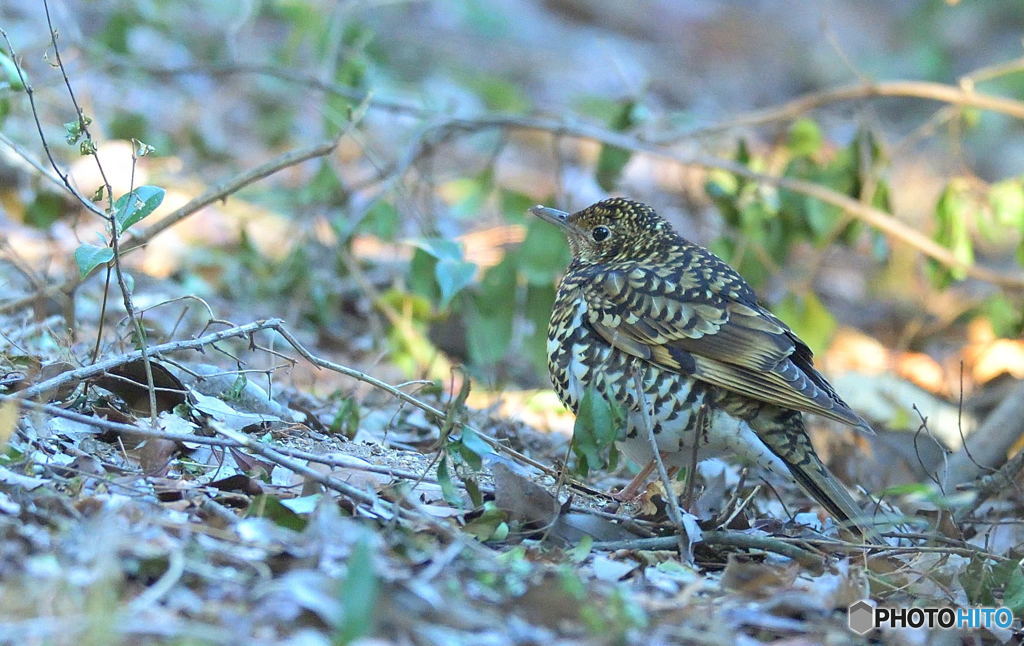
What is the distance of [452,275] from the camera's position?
564 centimetres

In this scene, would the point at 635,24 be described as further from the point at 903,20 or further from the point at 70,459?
the point at 70,459

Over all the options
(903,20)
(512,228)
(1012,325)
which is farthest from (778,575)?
(903,20)

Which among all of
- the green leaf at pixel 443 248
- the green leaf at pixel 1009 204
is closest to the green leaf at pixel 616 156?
the green leaf at pixel 443 248

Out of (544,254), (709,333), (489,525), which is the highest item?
(544,254)

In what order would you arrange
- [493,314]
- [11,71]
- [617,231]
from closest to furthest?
[11,71], [617,231], [493,314]

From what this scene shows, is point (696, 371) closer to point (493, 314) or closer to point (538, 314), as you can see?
point (538, 314)

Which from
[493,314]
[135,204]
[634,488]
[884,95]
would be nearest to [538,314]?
[493,314]

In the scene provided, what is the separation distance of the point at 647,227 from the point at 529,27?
33.6 feet

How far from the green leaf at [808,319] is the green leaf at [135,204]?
157 inches

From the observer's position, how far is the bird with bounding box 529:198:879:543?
456cm

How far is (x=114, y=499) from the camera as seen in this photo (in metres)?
3.39

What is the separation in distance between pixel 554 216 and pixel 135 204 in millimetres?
2227

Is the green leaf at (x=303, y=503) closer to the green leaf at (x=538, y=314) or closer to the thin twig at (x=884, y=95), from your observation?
the green leaf at (x=538, y=314)

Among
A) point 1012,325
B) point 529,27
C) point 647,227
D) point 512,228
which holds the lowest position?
point 647,227
